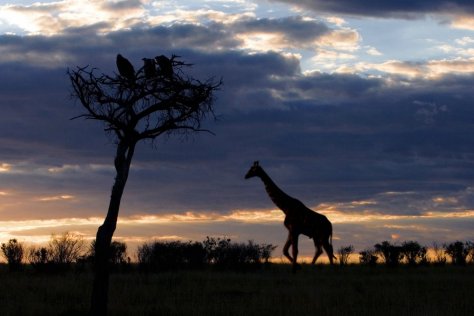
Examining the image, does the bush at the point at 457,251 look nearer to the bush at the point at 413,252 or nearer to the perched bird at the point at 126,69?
the bush at the point at 413,252

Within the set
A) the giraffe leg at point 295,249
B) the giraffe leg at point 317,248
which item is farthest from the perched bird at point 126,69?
the giraffe leg at point 317,248

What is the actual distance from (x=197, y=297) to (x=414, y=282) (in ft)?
27.8

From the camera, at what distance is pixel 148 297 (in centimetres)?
2077

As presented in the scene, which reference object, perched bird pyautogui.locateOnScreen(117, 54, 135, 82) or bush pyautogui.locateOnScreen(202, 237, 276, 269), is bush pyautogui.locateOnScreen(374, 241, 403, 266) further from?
perched bird pyautogui.locateOnScreen(117, 54, 135, 82)

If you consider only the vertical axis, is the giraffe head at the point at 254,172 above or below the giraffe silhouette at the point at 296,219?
above

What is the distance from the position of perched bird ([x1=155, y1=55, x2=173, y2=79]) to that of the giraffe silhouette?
46.0 ft

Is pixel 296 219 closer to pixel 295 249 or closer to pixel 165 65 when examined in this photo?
pixel 295 249

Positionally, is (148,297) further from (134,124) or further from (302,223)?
(302,223)

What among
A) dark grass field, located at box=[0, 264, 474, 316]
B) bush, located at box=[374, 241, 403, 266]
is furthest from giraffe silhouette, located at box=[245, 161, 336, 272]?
bush, located at box=[374, 241, 403, 266]

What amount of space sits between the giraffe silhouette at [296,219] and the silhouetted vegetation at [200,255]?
3928 mm

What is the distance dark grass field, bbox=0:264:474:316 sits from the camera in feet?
Answer: 59.8

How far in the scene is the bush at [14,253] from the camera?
34.4 m

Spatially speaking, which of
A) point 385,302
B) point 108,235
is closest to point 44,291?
point 108,235

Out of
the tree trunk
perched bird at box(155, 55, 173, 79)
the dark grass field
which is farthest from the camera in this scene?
the dark grass field
